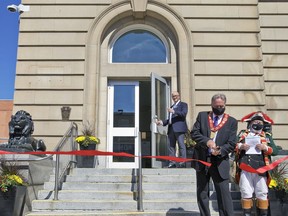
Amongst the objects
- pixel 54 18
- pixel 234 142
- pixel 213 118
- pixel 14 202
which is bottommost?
pixel 14 202

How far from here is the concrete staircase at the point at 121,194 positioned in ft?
19.5

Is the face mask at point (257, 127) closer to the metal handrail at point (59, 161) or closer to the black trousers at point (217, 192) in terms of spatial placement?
the black trousers at point (217, 192)

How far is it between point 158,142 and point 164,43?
159 inches

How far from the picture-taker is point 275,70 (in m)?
10.7

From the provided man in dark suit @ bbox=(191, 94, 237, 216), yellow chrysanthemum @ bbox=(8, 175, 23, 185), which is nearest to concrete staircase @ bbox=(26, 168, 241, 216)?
yellow chrysanthemum @ bbox=(8, 175, 23, 185)

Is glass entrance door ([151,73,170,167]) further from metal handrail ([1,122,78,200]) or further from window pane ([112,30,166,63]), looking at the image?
metal handrail ([1,122,78,200])

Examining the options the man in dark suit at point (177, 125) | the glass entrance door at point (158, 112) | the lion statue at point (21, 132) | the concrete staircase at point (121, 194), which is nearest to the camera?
the concrete staircase at point (121, 194)

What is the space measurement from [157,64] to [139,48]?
119 centimetres

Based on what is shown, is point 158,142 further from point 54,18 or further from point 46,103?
point 54,18

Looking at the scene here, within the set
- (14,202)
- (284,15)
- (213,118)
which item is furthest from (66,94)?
(284,15)

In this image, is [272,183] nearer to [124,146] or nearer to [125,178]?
[125,178]

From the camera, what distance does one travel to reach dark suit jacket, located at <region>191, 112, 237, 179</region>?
4.59 m

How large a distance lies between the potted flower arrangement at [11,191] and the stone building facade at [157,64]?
436cm

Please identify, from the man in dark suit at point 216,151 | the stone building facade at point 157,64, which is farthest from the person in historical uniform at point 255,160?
the stone building facade at point 157,64
